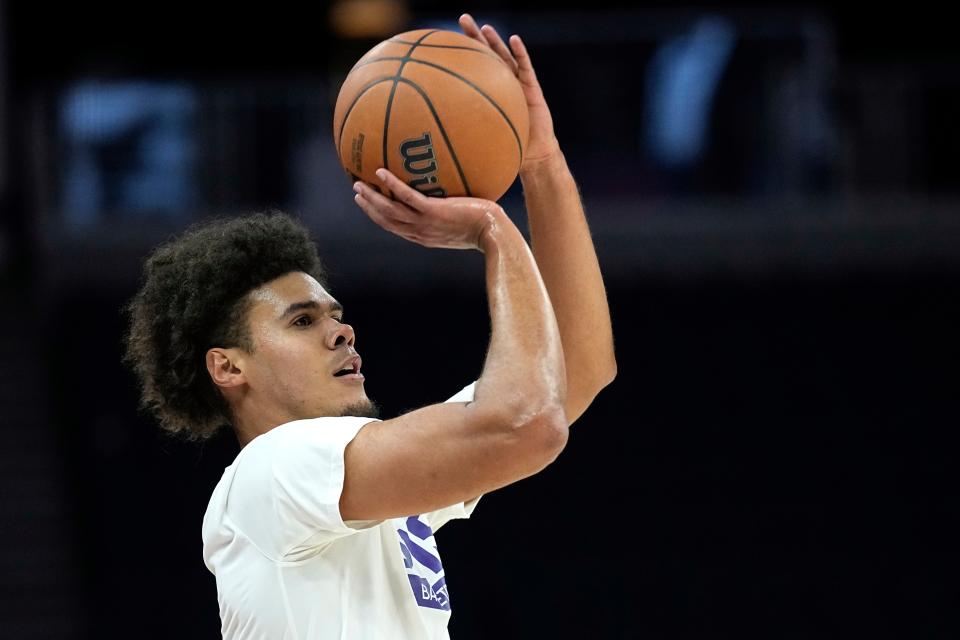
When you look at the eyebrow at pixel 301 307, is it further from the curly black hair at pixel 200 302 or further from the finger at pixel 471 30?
the finger at pixel 471 30

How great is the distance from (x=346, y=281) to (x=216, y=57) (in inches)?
170

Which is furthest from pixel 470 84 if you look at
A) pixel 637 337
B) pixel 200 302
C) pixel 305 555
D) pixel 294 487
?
pixel 637 337

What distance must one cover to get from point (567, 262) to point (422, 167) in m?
0.62

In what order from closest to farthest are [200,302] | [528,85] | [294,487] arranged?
[294,487] < [200,302] < [528,85]

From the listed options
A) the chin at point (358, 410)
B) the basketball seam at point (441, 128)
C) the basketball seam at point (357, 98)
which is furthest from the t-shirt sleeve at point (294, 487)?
the basketball seam at point (357, 98)

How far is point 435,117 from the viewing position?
3.19 metres

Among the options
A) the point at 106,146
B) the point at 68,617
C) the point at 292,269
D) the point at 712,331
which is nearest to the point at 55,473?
the point at 68,617

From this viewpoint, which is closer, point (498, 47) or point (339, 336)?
point (339, 336)

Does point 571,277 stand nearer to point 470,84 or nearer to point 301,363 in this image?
point 470,84

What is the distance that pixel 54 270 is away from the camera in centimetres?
1062

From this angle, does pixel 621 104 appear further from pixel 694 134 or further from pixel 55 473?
pixel 55 473

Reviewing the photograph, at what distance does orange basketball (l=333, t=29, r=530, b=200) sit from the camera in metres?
3.12

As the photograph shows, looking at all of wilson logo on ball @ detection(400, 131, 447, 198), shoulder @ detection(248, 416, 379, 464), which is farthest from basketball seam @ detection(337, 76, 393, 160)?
shoulder @ detection(248, 416, 379, 464)

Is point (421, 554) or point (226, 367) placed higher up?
point (226, 367)
